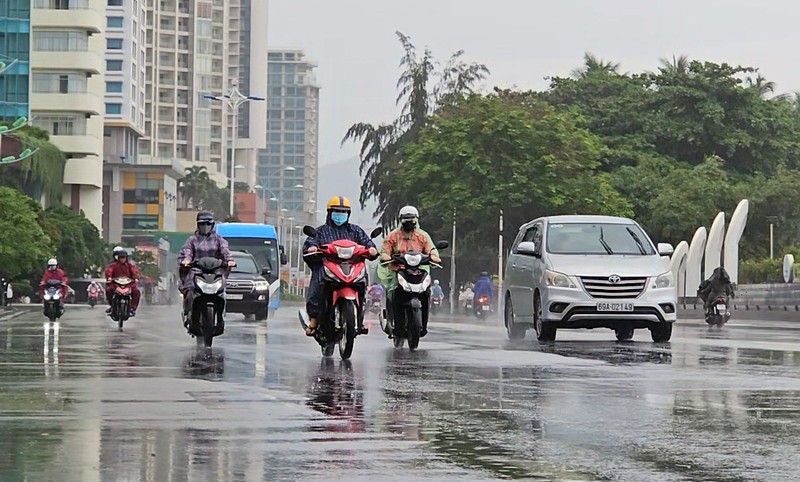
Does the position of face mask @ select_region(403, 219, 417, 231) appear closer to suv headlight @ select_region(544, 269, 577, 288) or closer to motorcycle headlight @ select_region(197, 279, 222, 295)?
suv headlight @ select_region(544, 269, 577, 288)

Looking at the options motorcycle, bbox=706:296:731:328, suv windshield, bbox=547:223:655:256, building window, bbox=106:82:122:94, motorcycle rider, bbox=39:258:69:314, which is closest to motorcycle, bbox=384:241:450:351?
suv windshield, bbox=547:223:655:256

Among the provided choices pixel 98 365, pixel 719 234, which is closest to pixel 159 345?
pixel 98 365

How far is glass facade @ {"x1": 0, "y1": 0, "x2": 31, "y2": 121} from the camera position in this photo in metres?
114

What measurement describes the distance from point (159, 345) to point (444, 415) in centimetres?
1173

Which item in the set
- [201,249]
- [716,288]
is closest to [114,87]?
[716,288]

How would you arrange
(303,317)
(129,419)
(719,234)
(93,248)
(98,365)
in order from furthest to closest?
(93,248) < (719,234) < (303,317) < (98,365) < (129,419)

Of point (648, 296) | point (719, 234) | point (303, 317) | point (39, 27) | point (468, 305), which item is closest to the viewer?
point (303, 317)

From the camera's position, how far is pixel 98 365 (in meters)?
16.1

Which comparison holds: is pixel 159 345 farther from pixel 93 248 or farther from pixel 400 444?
pixel 93 248

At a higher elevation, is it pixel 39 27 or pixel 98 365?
pixel 39 27

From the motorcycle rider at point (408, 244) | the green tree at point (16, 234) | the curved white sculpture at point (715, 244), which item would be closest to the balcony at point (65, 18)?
the green tree at point (16, 234)

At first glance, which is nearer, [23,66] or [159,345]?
[159,345]

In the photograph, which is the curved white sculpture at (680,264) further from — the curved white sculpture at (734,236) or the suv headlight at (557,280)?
the suv headlight at (557,280)

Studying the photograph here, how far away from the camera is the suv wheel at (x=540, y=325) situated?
70.4 feet
